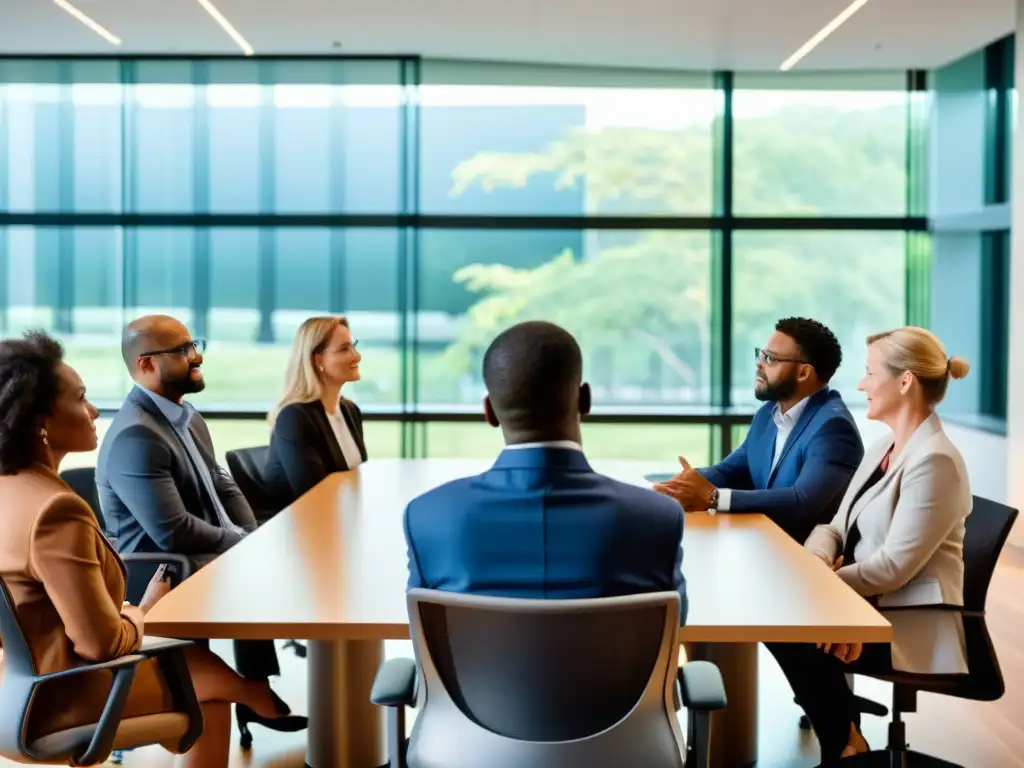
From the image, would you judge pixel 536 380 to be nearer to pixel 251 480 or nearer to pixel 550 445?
pixel 550 445

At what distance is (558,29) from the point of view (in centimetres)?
708

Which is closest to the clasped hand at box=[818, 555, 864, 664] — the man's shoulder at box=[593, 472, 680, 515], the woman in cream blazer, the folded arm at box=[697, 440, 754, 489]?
the woman in cream blazer

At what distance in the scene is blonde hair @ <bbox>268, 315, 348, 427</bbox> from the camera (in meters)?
4.93

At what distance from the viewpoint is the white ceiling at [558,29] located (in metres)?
6.50

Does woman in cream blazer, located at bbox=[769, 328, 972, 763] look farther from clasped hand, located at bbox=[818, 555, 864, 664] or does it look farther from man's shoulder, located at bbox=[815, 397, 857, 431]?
man's shoulder, located at bbox=[815, 397, 857, 431]

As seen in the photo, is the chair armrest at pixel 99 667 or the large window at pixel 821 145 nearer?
the chair armrest at pixel 99 667

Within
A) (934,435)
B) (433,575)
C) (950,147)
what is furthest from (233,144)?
(433,575)

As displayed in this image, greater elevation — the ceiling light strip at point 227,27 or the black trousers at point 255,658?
the ceiling light strip at point 227,27

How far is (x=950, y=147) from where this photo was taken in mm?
8234

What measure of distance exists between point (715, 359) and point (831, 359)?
179 inches

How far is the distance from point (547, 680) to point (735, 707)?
1.94 metres

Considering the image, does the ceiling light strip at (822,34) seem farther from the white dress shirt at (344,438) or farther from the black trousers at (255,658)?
the black trousers at (255,658)

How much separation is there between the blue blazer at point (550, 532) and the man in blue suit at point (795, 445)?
1698mm

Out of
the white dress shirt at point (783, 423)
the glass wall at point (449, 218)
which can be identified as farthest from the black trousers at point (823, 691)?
the glass wall at point (449, 218)
